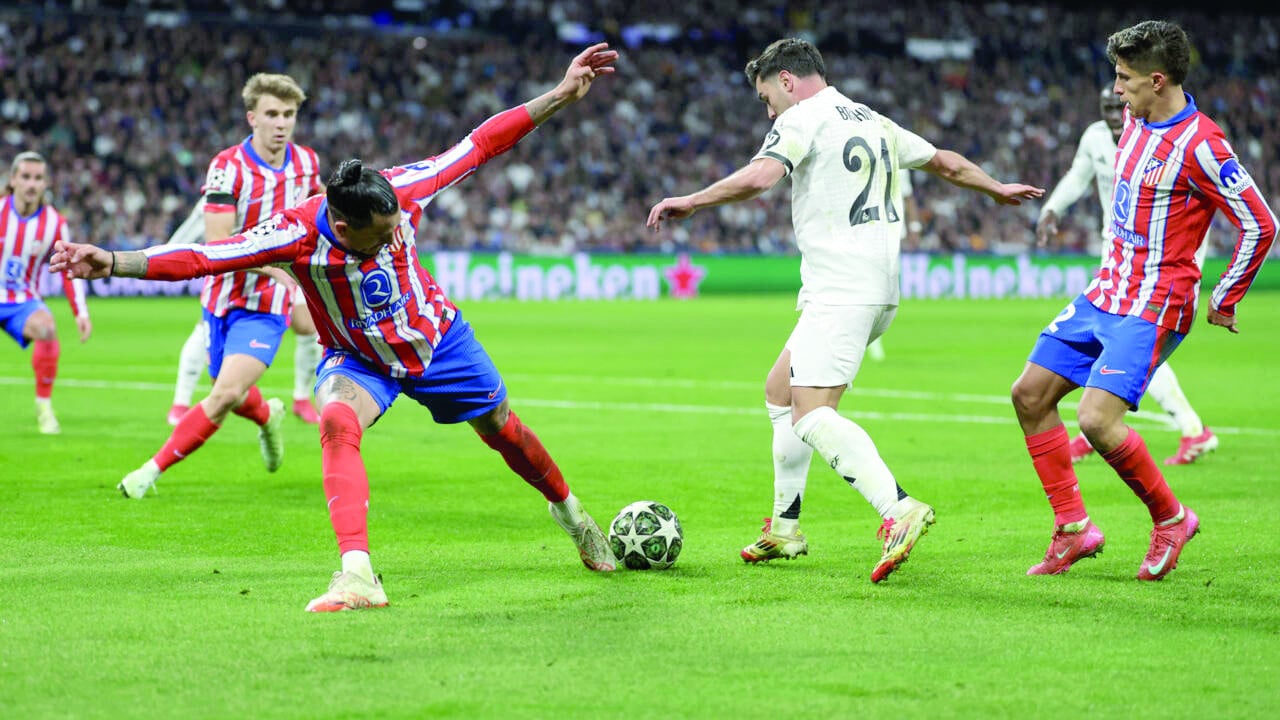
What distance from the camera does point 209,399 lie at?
884 centimetres

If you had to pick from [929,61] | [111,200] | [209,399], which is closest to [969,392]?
[209,399]

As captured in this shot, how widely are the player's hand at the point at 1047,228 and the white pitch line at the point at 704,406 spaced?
4084 millimetres

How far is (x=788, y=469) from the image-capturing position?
22.4 ft

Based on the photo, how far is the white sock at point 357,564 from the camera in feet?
18.2

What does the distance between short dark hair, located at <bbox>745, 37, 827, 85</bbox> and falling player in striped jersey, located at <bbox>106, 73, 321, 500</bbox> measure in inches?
143

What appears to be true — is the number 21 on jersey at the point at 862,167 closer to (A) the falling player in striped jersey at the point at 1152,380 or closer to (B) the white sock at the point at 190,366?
(A) the falling player in striped jersey at the point at 1152,380

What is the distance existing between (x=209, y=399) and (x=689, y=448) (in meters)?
3.73

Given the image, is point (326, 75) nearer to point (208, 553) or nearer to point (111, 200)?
point (111, 200)

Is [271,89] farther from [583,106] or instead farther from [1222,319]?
[583,106]

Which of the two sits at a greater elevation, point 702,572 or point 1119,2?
point 1119,2

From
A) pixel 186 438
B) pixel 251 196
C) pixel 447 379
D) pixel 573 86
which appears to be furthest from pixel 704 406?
pixel 447 379

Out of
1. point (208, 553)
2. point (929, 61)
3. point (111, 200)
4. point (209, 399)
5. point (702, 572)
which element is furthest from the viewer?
point (929, 61)

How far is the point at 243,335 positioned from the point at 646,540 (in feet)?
12.3

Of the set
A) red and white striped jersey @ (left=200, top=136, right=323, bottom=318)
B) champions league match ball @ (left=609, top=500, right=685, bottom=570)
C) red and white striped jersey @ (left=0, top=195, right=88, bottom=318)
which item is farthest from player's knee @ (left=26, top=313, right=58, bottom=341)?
champions league match ball @ (left=609, top=500, right=685, bottom=570)
